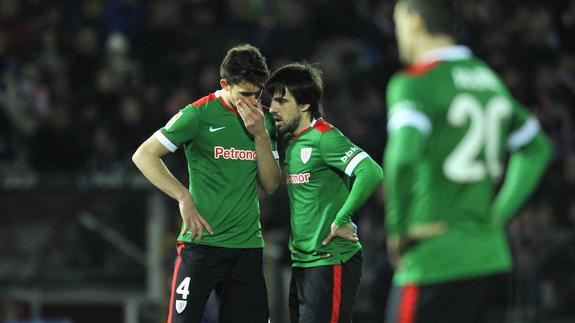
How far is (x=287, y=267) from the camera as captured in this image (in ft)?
36.7

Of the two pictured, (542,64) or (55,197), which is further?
(542,64)

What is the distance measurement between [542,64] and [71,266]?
267 inches

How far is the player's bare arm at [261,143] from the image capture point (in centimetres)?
615

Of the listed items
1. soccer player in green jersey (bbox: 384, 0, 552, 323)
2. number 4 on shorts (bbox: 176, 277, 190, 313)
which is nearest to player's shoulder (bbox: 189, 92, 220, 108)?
number 4 on shorts (bbox: 176, 277, 190, 313)

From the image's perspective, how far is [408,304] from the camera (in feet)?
13.6

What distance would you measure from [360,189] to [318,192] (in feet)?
0.90

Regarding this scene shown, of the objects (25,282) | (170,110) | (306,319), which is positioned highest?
(170,110)

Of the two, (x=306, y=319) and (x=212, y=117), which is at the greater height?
(x=212, y=117)

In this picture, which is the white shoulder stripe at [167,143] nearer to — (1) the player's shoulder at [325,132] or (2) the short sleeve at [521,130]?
(1) the player's shoulder at [325,132]

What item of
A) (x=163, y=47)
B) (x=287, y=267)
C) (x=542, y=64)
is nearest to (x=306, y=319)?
(x=287, y=267)

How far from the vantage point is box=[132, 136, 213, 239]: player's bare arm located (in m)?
6.18

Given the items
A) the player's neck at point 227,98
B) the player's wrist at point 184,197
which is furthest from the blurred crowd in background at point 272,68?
the player's wrist at point 184,197

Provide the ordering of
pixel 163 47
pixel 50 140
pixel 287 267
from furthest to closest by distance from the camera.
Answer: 1. pixel 163 47
2. pixel 50 140
3. pixel 287 267

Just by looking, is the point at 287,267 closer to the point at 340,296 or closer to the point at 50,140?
the point at 50,140
